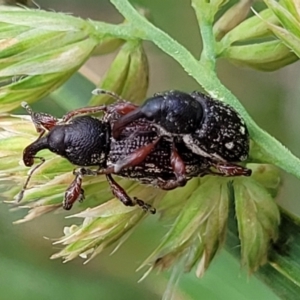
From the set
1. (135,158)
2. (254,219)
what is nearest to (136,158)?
(135,158)

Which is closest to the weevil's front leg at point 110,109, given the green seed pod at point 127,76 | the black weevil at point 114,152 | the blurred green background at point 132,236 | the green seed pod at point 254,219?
the black weevil at point 114,152

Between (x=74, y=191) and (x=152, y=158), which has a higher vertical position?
(x=152, y=158)

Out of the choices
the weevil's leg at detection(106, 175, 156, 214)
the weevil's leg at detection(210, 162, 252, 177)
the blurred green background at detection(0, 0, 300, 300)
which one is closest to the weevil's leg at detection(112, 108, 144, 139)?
the weevil's leg at detection(106, 175, 156, 214)

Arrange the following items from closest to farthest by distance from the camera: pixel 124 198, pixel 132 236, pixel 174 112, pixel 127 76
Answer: pixel 174 112 → pixel 124 198 → pixel 127 76 → pixel 132 236

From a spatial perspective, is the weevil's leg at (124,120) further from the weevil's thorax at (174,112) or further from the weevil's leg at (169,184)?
the weevil's leg at (169,184)

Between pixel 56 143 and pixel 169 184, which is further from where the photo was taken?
pixel 56 143

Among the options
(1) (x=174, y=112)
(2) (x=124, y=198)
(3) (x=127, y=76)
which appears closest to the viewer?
(1) (x=174, y=112)

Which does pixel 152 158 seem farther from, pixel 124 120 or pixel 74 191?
pixel 74 191

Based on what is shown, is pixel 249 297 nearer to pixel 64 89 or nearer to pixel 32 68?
pixel 64 89
